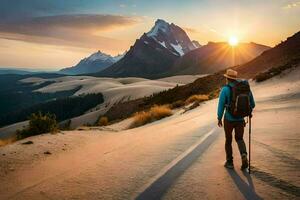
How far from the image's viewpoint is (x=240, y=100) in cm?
795

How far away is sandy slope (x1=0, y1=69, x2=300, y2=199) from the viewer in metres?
6.98

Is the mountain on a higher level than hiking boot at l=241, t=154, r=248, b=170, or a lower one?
higher

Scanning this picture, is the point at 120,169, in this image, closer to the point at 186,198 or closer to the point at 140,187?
the point at 140,187

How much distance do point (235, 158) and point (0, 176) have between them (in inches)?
241

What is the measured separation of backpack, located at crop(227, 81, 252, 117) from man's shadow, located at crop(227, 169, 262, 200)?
4.12 ft

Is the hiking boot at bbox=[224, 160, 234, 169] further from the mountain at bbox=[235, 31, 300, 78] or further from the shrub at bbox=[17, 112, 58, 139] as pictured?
the mountain at bbox=[235, 31, 300, 78]

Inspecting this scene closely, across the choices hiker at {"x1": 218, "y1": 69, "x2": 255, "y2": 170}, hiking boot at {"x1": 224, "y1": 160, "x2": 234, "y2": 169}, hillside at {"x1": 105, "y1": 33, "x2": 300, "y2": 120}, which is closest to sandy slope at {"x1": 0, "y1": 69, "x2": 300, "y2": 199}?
hiking boot at {"x1": 224, "y1": 160, "x2": 234, "y2": 169}

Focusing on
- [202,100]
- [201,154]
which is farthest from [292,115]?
[202,100]

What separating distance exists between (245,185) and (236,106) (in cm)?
171

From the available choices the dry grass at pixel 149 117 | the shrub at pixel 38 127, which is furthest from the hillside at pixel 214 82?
the shrub at pixel 38 127

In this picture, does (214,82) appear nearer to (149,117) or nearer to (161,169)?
(149,117)

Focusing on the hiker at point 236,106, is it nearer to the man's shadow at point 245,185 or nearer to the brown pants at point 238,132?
the brown pants at point 238,132

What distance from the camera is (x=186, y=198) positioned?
21.6 feet

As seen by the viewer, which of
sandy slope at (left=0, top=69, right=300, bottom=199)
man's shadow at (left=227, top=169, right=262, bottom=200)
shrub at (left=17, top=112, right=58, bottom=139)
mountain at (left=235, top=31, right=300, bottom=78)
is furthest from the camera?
mountain at (left=235, top=31, right=300, bottom=78)
